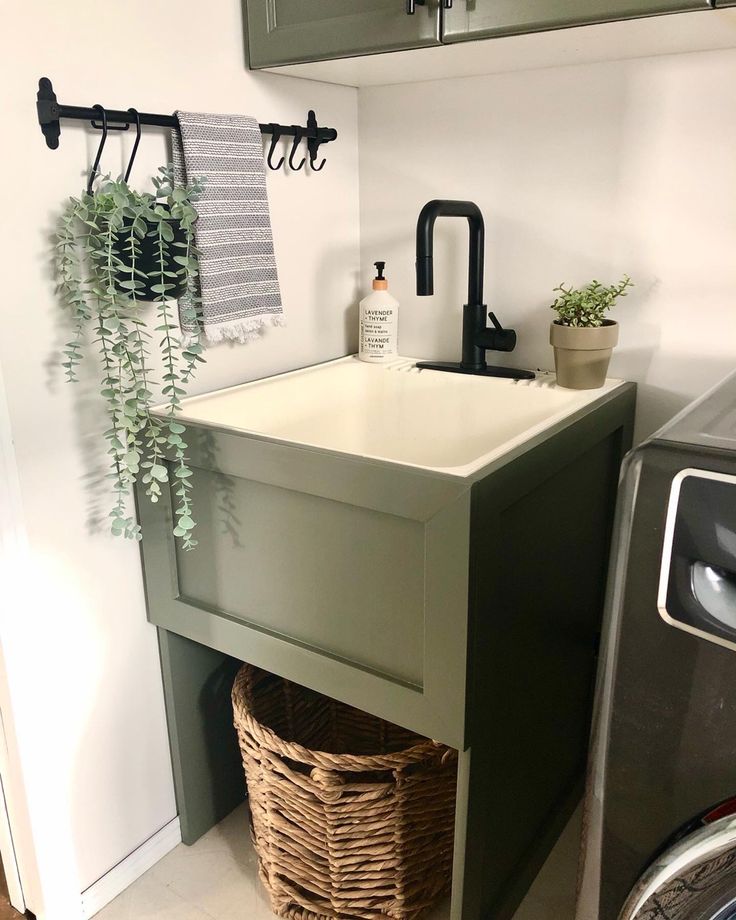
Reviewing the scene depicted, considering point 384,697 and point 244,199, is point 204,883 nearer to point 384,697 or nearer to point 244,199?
point 384,697

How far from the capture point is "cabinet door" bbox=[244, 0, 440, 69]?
1243 mm

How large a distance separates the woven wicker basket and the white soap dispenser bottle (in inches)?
28.2

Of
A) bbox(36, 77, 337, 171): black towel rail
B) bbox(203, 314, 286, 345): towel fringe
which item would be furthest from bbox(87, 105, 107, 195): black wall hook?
bbox(203, 314, 286, 345): towel fringe

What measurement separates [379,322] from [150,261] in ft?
2.03

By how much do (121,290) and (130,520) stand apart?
364mm

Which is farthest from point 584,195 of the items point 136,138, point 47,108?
point 47,108

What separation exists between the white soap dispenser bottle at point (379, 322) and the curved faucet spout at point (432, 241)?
0.20 metres

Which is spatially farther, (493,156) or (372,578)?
(493,156)

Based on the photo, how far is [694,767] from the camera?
2.33 ft

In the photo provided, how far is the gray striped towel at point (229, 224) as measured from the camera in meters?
1.33

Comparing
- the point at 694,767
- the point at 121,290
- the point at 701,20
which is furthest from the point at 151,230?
the point at 694,767

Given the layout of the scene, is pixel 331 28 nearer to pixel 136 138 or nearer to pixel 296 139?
pixel 296 139

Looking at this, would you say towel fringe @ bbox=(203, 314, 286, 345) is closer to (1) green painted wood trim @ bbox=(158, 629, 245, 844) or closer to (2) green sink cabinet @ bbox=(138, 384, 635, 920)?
(2) green sink cabinet @ bbox=(138, 384, 635, 920)

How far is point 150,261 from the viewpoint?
3.90ft
